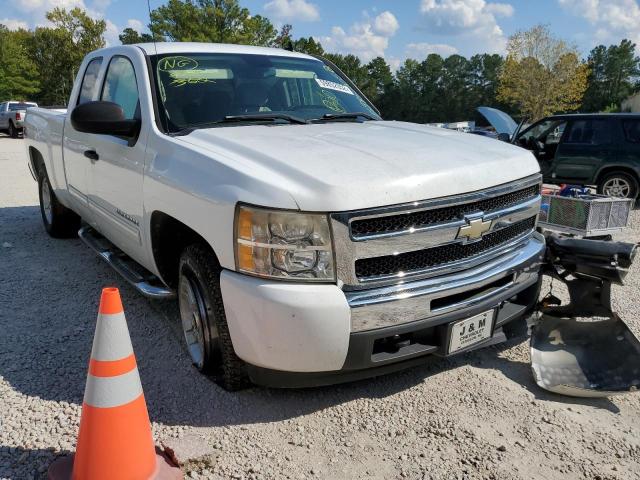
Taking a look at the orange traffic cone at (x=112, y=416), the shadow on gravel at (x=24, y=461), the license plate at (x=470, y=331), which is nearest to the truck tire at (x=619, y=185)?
the license plate at (x=470, y=331)

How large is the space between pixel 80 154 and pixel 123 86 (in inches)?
34.8

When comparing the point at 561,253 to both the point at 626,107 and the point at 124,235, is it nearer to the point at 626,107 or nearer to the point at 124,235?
the point at 124,235

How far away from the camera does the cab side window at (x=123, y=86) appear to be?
3.66 meters

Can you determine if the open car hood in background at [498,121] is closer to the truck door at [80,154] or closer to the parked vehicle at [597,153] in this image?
the parked vehicle at [597,153]

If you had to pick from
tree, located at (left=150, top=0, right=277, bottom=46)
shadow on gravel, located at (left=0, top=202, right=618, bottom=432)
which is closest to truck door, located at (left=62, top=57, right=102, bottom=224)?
shadow on gravel, located at (left=0, top=202, right=618, bottom=432)

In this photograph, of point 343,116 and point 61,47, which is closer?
point 343,116

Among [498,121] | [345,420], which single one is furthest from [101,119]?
[498,121]

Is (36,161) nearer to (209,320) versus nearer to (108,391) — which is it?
(209,320)

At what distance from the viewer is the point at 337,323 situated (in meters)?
2.39

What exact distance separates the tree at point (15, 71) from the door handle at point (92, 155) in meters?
47.0

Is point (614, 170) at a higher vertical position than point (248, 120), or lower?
lower

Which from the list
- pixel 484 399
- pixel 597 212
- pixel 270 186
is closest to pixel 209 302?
pixel 270 186

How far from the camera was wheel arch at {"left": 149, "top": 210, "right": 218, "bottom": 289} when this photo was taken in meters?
3.16

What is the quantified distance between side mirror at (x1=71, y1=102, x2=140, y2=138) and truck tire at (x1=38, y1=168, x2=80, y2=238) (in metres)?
3.01
